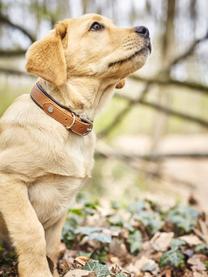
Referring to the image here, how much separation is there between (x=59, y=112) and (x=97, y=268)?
1.03 m

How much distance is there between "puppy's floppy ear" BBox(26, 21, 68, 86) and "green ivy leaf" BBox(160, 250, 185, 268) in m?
1.48

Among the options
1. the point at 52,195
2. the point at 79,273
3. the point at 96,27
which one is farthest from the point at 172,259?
the point at 96,27

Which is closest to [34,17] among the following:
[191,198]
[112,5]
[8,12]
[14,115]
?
[8,12]

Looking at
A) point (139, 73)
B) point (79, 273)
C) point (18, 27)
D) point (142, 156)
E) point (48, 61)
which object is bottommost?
point (142, 156)

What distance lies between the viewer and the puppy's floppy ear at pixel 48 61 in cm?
314

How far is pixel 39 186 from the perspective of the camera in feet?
9.99

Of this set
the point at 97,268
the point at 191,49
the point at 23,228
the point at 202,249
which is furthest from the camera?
the point at 191,49

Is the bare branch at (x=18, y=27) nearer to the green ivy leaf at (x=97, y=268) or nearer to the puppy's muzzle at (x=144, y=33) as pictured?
the puppy's muzzle at (x=144, y=33)

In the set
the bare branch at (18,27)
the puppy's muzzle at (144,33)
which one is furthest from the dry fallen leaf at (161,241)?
the bare branch at (18,27)

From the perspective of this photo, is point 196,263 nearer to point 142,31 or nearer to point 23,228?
point 23,228

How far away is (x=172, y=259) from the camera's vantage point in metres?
3.51

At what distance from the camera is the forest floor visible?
333 cm

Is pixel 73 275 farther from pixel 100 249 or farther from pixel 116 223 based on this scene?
pixel 116 223

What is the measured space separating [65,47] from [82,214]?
1738 millimetres
